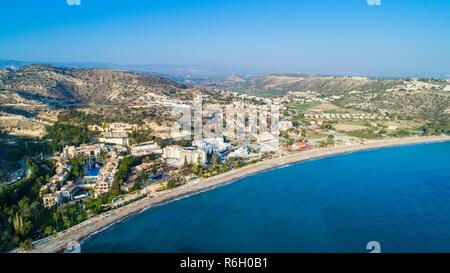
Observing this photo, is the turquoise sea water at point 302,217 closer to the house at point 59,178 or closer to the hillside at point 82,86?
the house at point 59,178

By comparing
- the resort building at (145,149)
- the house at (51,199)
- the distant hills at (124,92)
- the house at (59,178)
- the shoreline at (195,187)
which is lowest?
the shoreline at (195,187)

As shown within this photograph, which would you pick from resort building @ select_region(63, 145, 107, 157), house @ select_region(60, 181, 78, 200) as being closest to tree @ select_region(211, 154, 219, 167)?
resort building @ select_region(63, 145, 107, 157)

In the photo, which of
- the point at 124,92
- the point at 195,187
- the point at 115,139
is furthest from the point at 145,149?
the point at 124,92

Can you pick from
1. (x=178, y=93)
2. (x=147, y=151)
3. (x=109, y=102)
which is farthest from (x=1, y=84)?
(x=147, y=151)

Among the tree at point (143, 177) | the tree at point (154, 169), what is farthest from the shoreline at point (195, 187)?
the tree at point (154, 169)

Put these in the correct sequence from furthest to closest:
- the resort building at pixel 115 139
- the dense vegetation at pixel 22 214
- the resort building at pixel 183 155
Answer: the resort building at pixel 115 139, the resort building at pixel 183 155, the dense vegetation at pixel 22 214

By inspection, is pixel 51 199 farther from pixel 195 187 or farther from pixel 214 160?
pixel 214 160

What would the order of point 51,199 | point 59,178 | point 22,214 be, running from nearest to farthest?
point 22,214 → point 51,199 → point 59,178
